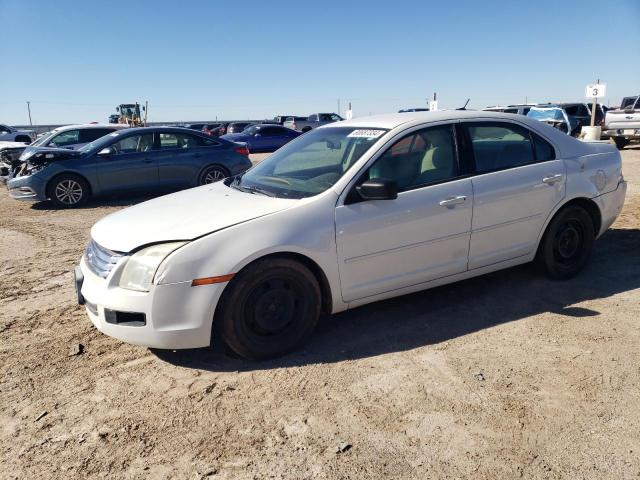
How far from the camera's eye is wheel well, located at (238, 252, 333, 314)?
342 cm

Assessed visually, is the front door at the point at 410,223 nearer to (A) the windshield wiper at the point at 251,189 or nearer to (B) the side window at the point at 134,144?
(A) the windshield wiper at the point at 251,189

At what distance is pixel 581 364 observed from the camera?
3.36 meters

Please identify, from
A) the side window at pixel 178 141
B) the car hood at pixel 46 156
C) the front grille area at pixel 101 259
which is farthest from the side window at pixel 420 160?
the car hood at pixel 46 156

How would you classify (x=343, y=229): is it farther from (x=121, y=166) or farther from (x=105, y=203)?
(x=105, y=203)

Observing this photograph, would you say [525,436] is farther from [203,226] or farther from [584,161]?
[584,161]

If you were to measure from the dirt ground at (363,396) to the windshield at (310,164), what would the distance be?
43.1 inches

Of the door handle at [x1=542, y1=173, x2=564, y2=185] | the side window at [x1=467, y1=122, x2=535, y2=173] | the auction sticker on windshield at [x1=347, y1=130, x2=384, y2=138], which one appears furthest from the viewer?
the door handle at [x1=542, y1=173, x2=564, y2=185]

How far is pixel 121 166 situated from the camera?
32.7 ft

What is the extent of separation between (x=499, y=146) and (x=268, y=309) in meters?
2.41

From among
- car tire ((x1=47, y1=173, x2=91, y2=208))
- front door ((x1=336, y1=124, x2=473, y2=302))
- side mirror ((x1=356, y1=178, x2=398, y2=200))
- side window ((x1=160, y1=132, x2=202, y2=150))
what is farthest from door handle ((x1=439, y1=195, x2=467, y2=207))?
car tire ((x1=47, y1=173, x2=91, y2=208))

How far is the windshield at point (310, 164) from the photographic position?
3.83 metres

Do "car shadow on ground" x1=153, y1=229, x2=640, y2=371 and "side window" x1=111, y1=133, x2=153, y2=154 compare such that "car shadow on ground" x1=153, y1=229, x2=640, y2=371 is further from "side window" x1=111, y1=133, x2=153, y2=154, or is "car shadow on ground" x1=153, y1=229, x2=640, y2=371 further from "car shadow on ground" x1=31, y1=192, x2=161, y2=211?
"side window" x1=111, y1=133, x2=153, y2=154

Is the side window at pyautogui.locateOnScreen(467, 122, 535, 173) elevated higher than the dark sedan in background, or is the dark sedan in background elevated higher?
the dark sedan in background

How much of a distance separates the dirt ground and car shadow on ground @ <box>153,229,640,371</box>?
0.7 inches
